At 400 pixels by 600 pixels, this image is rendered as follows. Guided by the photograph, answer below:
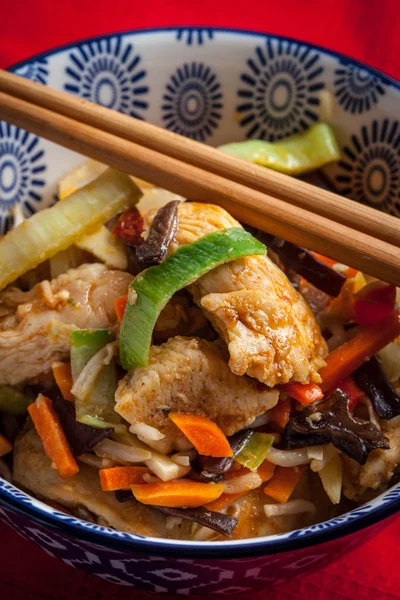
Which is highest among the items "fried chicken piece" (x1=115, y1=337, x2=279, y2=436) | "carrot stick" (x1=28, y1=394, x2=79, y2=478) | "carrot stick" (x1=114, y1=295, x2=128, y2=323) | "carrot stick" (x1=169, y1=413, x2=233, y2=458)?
"carrot stick" (x1=114, y1=295, x2=128, y2=323)

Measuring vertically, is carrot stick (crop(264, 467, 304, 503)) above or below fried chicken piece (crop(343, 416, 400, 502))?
below

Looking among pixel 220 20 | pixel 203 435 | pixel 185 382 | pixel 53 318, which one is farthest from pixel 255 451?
pixel 220 20

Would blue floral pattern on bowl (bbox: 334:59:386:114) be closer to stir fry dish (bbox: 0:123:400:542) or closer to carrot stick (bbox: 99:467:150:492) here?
stir fry dish (bbox: 0:123:400:542)

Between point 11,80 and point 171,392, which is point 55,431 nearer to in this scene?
point 171,392

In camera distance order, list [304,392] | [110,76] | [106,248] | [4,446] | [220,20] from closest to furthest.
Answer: [304,392] → [4,446] → [106,248] → [110,76] → [220,20]

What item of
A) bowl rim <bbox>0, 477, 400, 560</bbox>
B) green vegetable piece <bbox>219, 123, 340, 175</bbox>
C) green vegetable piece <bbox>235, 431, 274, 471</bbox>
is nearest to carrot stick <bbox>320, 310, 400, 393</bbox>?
green vegetable piece <bbox>235, 431, 274, 471</bbox>

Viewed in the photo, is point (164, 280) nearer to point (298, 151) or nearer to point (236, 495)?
point (236, 495)

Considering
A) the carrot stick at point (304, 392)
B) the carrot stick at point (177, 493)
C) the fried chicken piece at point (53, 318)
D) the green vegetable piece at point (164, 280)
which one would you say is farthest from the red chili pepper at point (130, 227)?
the carrot stick at point (177, 493)

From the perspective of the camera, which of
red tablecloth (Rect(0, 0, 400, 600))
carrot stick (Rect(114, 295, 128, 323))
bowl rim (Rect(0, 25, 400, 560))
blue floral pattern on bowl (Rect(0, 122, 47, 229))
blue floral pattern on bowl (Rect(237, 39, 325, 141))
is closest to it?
bowl rim (Rect(0, 25, 400, 560))
